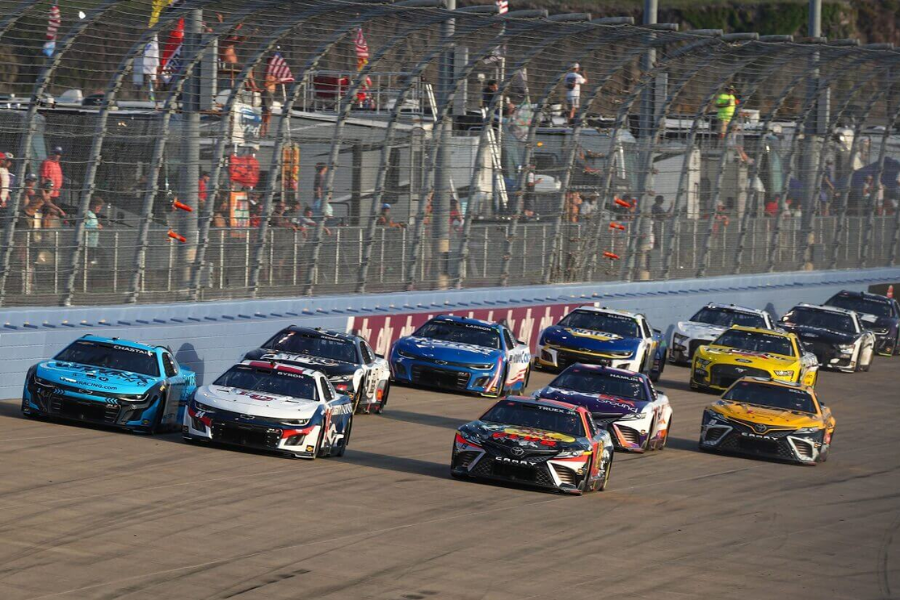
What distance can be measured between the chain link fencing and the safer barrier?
27 cm

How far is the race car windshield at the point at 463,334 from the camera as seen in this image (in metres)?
25.4

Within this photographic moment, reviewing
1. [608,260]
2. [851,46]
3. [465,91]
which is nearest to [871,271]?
[851,46]

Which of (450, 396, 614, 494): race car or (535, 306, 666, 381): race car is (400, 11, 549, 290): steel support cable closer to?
(535, 306, 666, 381): race car

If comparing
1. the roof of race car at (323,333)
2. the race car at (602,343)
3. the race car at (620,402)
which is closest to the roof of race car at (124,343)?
the roof of race car at (323,333)

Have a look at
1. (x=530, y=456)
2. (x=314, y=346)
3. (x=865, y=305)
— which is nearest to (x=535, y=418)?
(x=530, y=456)

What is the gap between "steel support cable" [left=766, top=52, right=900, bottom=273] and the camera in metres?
35.8

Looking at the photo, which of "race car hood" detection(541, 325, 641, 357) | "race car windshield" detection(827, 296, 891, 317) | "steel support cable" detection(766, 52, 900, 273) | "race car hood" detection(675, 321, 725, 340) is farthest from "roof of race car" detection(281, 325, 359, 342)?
"race car windshield" detection(827, 296, 891, 317)

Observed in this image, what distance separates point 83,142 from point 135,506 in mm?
8393

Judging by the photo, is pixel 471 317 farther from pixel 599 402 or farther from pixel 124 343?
pixel 124 343

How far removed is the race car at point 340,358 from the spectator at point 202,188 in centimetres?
216

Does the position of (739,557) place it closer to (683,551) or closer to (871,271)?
(683,551)

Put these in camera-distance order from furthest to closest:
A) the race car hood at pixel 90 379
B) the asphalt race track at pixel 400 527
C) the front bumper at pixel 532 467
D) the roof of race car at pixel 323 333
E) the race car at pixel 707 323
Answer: the race car at pixel 707 323 < the roof of race car at pixel 323 333 < the race car hood at pixel 90 379 < the front bumper at pixel 532 467 < the asphalt race track at pixel 400 527

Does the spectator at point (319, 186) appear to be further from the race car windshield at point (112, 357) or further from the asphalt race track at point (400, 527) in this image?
the race car windshield at point (112, 357)

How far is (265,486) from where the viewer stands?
1569 centimetres
